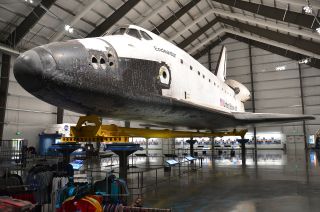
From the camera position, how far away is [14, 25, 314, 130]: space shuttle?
2809 mm

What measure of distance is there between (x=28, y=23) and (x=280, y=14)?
14499 millimetres

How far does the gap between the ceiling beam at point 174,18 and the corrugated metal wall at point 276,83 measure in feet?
37.2

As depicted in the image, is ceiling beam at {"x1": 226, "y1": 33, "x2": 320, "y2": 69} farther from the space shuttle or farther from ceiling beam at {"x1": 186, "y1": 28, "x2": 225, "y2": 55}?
the space shuttle

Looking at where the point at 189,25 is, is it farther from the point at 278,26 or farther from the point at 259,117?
the point at 259,117

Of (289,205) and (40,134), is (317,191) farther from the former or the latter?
(40,134)

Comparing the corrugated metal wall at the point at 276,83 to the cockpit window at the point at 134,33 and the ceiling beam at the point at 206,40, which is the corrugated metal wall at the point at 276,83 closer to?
the ceiling beam at the point at 206,40

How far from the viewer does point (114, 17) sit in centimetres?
1540

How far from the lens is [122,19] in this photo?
16.4 m

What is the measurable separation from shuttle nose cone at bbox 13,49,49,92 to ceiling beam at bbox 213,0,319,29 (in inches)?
618

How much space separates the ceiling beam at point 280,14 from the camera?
14594 millimetres

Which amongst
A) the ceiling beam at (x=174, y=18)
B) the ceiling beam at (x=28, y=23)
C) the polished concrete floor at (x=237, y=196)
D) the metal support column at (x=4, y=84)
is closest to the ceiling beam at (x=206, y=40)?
the ceiling beam at (x=174, y=18)

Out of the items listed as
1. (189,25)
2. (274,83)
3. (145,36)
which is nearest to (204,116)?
(145,36)

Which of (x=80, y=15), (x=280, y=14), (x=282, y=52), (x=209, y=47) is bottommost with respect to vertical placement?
(x=80, y=15)

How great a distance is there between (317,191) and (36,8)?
14465 millimetres
